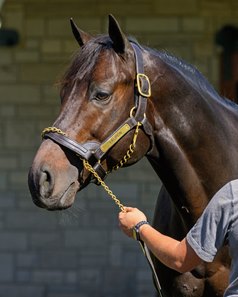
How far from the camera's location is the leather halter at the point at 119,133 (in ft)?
10.9

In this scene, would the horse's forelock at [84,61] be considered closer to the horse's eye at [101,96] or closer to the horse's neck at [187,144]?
the horse's eye at [101,96]

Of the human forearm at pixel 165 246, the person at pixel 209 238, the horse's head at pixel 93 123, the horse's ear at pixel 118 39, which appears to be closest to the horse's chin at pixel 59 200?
the horse's head at pixel 93 123

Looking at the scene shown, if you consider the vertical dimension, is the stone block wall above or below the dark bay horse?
below

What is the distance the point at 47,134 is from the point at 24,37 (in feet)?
13.5

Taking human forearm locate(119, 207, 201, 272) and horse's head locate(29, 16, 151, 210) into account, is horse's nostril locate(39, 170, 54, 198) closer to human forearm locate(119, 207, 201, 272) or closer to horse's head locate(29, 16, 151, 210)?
horse's head locate(29, 16, 151, 210)

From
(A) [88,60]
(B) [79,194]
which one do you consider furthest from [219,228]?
(B) [79,194]

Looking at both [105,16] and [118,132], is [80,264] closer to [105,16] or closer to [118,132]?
[105,16]

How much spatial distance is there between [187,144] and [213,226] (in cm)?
82

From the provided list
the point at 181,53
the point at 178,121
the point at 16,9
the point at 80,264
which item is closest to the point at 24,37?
the point at 16,9

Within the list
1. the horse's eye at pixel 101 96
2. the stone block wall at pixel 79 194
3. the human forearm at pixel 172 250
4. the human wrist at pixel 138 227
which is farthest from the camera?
the stone block wall at pixel 79 194

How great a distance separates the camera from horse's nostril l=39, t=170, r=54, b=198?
3.26 m

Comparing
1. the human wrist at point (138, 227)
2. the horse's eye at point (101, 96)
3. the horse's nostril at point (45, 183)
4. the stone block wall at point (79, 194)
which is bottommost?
the stone block wall at point (79, 194)

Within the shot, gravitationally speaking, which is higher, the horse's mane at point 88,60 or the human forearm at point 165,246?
the horse's mane at point 88,60

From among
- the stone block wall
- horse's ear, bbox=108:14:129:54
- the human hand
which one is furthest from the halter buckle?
the stone block wall
